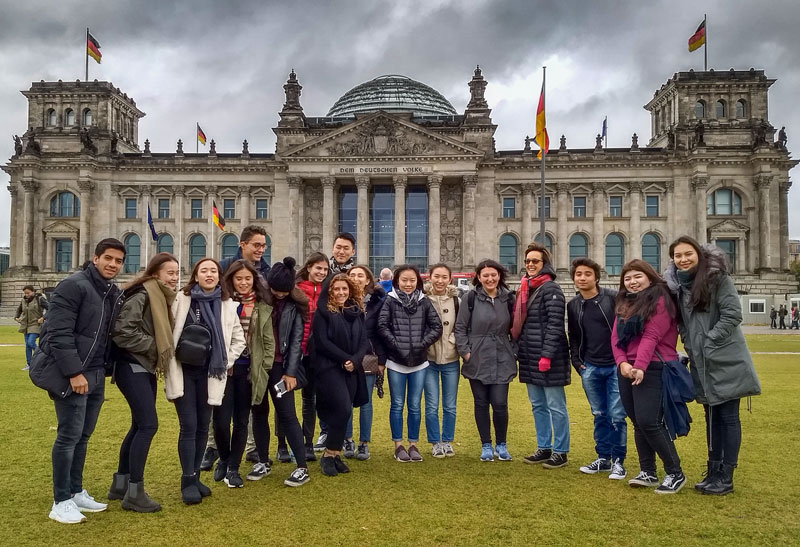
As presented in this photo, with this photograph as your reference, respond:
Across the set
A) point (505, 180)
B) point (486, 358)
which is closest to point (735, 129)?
point (505, 180)

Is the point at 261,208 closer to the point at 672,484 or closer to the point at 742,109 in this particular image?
the point at 742,109

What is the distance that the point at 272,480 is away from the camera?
7809 millimetres

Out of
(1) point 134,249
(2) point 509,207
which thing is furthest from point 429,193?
(1) point 134,249

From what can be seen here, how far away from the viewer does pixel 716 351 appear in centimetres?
712

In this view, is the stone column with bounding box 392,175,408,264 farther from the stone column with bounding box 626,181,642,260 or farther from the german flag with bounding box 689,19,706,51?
the german flag with bounding box 689,19,706,51

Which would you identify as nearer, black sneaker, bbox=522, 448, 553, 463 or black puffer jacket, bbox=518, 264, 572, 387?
black puffer jacket, bbox=518, 264, 572, 387

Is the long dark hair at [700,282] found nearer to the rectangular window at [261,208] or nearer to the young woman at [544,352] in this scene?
the young woman at [544,352]

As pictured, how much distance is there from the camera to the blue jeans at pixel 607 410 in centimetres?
800

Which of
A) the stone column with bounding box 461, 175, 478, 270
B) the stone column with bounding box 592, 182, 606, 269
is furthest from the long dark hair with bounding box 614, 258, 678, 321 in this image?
the stone column with bounding box 592, 182, 606, 269

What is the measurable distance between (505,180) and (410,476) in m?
50.5

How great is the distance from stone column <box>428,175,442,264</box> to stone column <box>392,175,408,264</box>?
2.33 meters

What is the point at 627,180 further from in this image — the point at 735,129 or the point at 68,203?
the point at 68,203

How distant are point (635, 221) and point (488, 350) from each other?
5153cm

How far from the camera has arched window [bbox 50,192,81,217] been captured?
5788 cm
